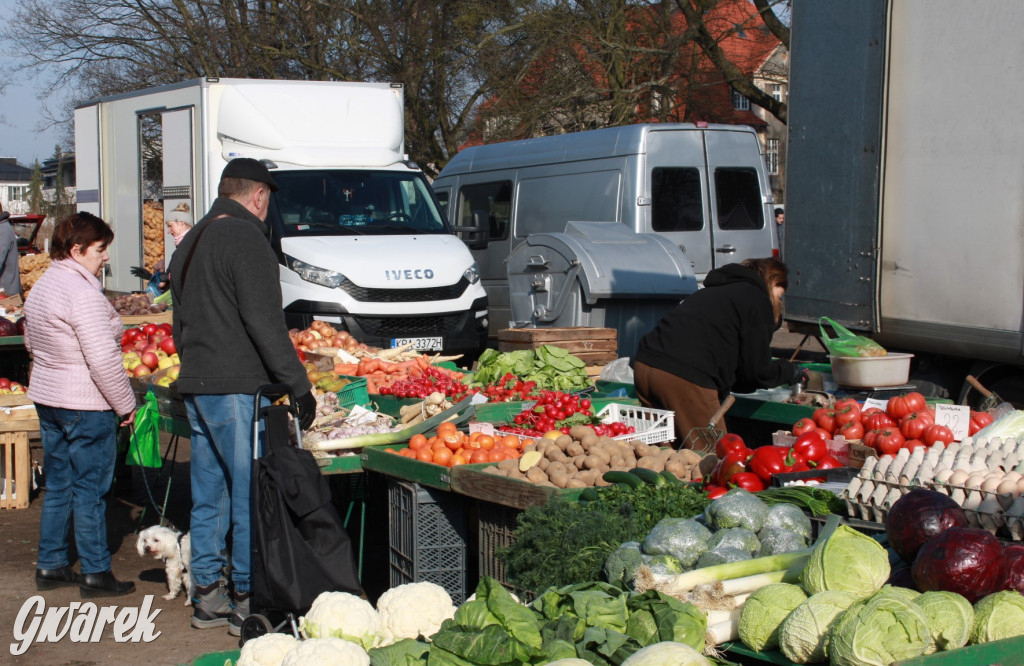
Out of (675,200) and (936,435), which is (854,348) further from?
(675,200)

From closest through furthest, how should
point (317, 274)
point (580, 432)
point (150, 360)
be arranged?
point (580, 432) → point (150, 360) → point (317, 274)

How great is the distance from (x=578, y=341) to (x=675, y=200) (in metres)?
3.90

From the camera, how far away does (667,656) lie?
9.04 ft

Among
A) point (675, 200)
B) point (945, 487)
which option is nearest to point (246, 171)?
point (945, 487)

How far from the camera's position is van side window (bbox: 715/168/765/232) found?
1240cm

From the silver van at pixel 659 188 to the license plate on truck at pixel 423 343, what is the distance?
1467mm

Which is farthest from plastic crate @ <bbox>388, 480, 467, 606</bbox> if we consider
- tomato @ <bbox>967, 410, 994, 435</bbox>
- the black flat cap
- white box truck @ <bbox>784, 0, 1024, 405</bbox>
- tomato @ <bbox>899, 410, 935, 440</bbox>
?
white box truck @ <bbox>784, 0, 1024, 405</bbox>

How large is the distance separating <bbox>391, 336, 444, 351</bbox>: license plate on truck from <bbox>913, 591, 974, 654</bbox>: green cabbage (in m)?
8.08

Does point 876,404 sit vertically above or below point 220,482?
above

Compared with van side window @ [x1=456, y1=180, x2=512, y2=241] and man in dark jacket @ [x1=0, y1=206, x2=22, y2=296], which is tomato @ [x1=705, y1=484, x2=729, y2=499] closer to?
van side window @ [x1=456, y1=180, x2=512, y2=241]

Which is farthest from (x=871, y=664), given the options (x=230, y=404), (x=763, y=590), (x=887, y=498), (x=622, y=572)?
(x=230, y=404)

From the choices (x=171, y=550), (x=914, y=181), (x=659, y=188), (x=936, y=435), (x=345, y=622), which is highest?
(x=659, y=188)

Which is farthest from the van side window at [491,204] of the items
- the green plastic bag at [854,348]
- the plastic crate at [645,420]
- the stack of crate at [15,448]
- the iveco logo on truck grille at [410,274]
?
the green plastic bag at [854,348]

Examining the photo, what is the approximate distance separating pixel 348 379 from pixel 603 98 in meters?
14.3
